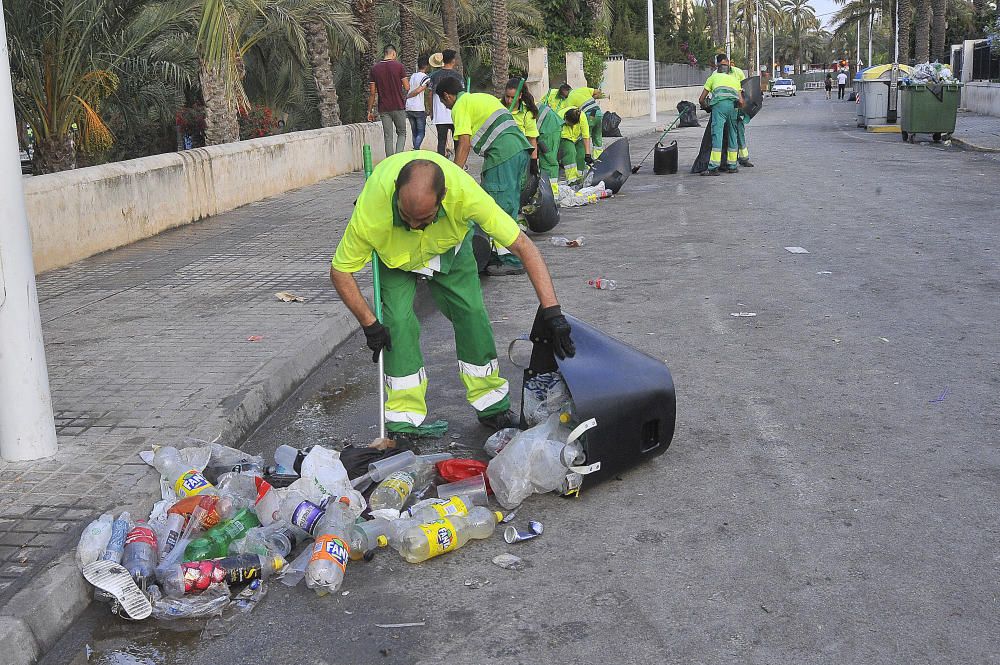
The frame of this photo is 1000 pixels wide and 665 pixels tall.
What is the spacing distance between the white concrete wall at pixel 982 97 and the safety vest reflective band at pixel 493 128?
24.3 meters

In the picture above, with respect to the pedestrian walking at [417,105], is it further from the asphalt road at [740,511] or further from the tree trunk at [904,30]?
the tree trunk at [904,30]

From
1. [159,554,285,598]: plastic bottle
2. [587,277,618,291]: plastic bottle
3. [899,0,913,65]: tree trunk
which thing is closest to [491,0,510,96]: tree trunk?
[587,277,618,291]: plastic bottle

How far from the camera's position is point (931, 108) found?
70.0 feet

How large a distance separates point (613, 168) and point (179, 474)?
1096cm

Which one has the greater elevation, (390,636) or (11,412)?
(11,412)

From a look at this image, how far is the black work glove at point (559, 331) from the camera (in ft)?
14.5

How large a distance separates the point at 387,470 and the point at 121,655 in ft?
4.65

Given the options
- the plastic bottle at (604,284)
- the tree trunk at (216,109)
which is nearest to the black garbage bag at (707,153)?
the tree trunk at (216,109)

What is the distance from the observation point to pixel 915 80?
72.3ft

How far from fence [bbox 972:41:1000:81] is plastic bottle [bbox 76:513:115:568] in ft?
107

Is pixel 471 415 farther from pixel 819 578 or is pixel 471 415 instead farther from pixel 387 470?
pixel 819 578

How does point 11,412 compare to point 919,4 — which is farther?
point 919,4

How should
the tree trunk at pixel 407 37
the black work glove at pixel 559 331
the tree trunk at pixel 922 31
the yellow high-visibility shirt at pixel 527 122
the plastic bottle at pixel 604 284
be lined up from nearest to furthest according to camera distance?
the black work glove at pixel 559 331
the plastic bottle at pixel 604 284
the yellow high-visibility shirt at pixel 527 122
the tree trunk at pixel 407 37
the tree trunk at pixel 922 31

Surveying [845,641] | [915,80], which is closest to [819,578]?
[845,641]
